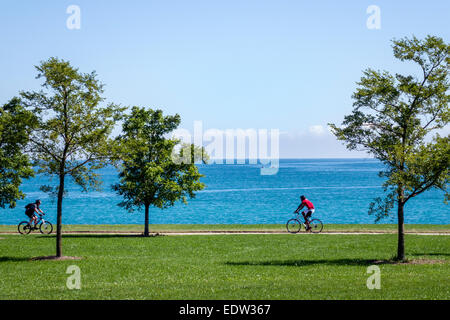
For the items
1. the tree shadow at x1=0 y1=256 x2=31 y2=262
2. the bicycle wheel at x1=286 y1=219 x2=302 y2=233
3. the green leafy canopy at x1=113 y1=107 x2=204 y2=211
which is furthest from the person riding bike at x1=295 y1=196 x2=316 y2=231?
the tree shadow at x1=0 y1=256 x2=31 y2=262

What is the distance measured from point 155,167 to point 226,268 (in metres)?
15.0

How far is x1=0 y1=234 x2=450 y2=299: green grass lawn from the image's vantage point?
12609 mm

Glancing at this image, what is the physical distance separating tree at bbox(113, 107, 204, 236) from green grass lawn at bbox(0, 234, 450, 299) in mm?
4240

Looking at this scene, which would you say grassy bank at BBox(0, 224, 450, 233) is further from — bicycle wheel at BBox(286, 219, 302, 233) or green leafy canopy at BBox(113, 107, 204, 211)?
green leafy canopy at BBox(113, 107, 204, 211)

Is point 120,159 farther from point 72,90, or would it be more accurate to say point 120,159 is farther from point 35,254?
point 35,254

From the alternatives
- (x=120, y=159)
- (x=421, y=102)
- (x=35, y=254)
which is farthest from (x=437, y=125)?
(x=35, y=254)

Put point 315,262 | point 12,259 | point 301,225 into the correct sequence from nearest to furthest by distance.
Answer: point 315,262
point 12,259
point 301,225

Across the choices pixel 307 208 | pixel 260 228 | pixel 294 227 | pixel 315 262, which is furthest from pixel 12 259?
pixel 294 227

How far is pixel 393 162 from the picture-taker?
18.9 meters

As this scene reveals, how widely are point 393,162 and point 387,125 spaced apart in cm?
148

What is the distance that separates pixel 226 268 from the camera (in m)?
18.0

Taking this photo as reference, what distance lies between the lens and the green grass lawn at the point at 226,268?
1261cm

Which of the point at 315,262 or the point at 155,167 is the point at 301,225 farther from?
the point at 315,262

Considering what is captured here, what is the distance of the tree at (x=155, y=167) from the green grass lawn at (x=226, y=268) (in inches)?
167
